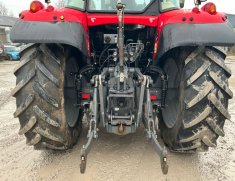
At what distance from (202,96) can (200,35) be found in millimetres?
569

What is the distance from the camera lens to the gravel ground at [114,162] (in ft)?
9.49

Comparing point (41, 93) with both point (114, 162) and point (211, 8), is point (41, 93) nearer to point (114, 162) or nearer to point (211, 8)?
point (114, 162)

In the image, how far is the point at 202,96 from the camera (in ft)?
8.77

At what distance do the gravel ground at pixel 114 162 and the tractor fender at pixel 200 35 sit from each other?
1.30 meters

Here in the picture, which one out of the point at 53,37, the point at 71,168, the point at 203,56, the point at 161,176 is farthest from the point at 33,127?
the point at 203,56

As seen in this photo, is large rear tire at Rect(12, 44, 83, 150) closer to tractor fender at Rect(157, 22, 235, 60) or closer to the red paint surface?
the red paint surface

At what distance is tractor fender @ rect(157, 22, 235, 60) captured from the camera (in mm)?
2500

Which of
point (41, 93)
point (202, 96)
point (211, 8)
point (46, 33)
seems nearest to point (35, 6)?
point (46, 33)

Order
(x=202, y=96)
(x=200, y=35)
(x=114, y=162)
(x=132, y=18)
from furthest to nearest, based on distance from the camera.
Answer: (x=114, y=162)
(x=132, y=18)
(x=202, y=96)
(x=200, y=35)

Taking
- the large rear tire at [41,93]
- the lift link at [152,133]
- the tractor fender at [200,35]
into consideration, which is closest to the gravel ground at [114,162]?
the large rear tire at [41,93]

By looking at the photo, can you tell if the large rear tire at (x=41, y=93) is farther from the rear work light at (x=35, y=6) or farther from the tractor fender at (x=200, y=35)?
the tractor fender at (x=200, y=35)

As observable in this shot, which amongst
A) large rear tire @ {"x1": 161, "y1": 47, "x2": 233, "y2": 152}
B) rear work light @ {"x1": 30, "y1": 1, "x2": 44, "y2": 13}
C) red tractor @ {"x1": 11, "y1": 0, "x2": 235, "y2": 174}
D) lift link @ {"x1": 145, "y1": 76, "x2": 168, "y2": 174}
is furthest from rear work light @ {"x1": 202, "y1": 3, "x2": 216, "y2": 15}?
rear work light @ {"x1": 30, "y1": 1, "x2": 44, "y2": 13}

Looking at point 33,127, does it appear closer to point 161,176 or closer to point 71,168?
point 71,168

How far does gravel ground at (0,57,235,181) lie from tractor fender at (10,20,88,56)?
131 centimetres
